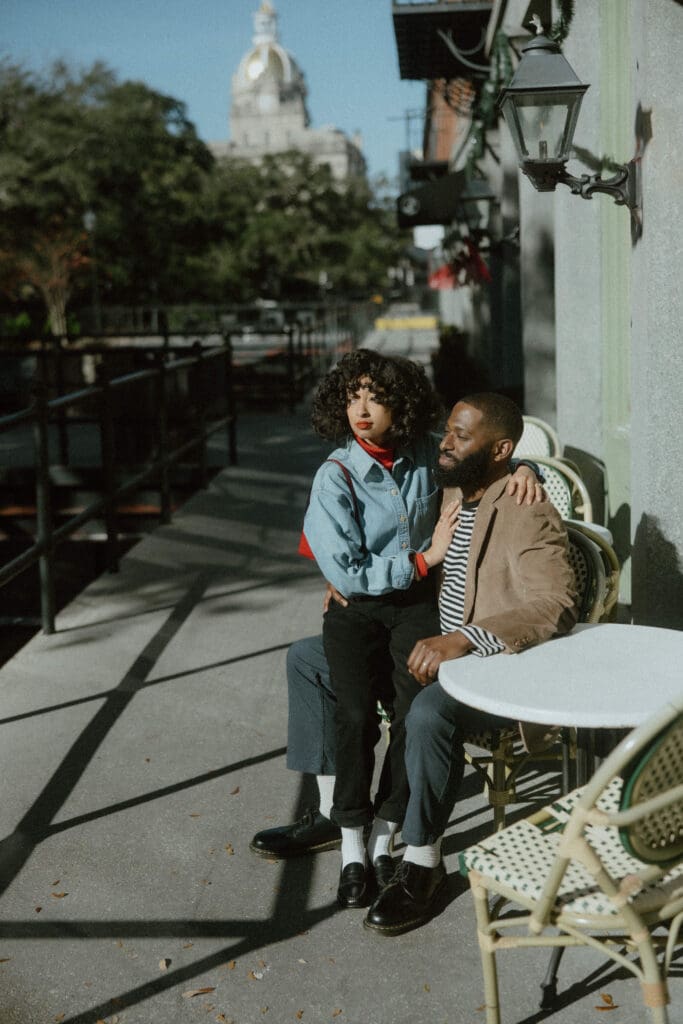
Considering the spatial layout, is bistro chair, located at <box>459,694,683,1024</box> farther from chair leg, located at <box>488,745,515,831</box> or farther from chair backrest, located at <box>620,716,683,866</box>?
chair leg, located at <box>488,745,515,831</box>

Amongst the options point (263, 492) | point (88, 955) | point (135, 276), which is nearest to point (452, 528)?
point (88, 955)

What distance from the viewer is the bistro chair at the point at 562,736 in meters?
3.49

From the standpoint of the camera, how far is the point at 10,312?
4891 centimetres

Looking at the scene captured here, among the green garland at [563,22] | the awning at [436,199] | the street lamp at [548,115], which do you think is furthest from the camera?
the awning at [436,199]

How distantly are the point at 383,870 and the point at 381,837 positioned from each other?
0.10 metres

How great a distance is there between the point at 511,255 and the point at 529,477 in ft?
29.8

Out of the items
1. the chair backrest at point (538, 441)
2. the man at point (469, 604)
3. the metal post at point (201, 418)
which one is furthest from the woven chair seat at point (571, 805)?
the metal post at point (201, 418)

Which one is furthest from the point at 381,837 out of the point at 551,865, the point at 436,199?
the point at 436,199

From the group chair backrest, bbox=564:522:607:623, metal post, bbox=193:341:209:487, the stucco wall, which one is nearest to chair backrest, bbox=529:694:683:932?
chair backrest, bbox=564:522:607:623

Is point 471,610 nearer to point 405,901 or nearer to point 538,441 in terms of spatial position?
point 405,901

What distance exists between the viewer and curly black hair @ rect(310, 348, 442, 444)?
12.2 feet

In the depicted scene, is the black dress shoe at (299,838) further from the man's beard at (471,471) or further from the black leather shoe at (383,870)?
the man's beard at (471,471)

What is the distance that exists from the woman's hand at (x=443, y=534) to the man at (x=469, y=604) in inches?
1.4

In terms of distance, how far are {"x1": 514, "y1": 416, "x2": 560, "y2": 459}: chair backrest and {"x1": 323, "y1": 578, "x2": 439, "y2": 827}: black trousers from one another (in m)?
2.73
